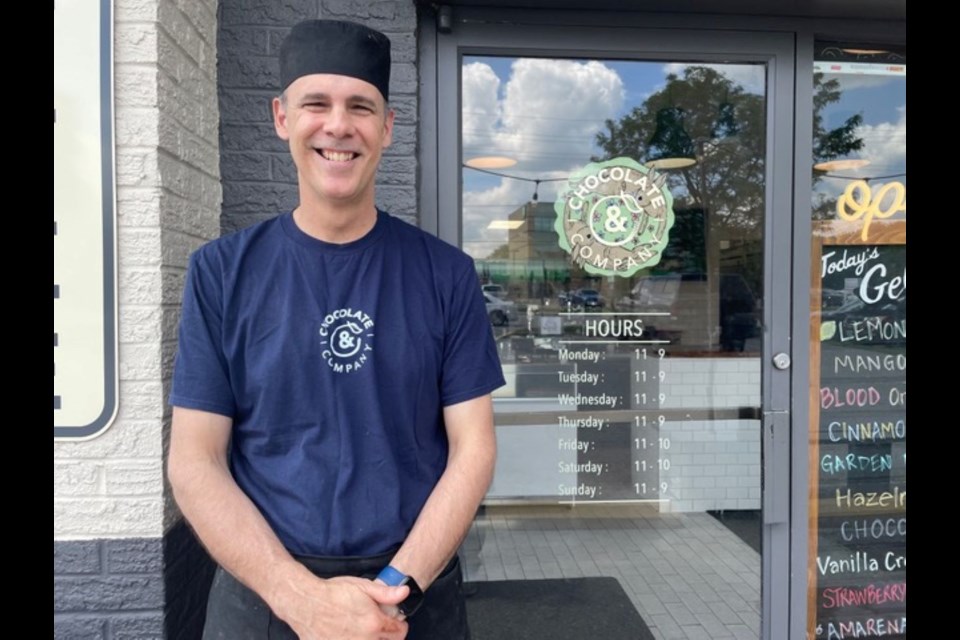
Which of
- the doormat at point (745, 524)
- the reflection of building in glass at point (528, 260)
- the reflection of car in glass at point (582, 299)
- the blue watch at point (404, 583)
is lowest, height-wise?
the doormat at point (745, 524)

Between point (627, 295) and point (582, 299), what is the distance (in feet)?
0.60

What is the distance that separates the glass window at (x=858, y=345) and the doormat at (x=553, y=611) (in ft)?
2.66

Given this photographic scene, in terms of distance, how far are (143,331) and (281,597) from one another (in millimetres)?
941

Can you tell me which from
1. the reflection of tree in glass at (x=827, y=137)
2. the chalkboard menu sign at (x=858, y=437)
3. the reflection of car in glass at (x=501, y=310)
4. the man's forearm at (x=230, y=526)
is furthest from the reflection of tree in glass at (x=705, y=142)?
the man's forearm at (x=230, y=526)

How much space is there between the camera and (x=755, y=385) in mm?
2881

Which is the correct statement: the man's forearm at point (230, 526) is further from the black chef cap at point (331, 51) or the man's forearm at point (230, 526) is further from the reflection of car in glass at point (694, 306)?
the reflection of car in glass at point (694, 306)

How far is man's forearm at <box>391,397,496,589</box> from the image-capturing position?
1497 mm

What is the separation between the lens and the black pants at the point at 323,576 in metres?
1.53

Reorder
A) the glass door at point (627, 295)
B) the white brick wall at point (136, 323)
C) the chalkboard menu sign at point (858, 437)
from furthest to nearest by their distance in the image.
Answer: the chalkboard menu sign at point (858, 437)
the glass door at point (627, 295)
the white brick wall at point (136, 323)

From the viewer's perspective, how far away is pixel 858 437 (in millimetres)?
2988

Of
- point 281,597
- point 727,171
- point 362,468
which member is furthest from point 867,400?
point 281,597

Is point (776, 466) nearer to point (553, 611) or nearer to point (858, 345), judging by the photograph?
point (858, 345)

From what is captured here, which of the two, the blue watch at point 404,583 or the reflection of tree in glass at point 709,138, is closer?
the blue watch at point 404,583

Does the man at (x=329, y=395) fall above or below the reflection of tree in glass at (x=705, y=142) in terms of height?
below
